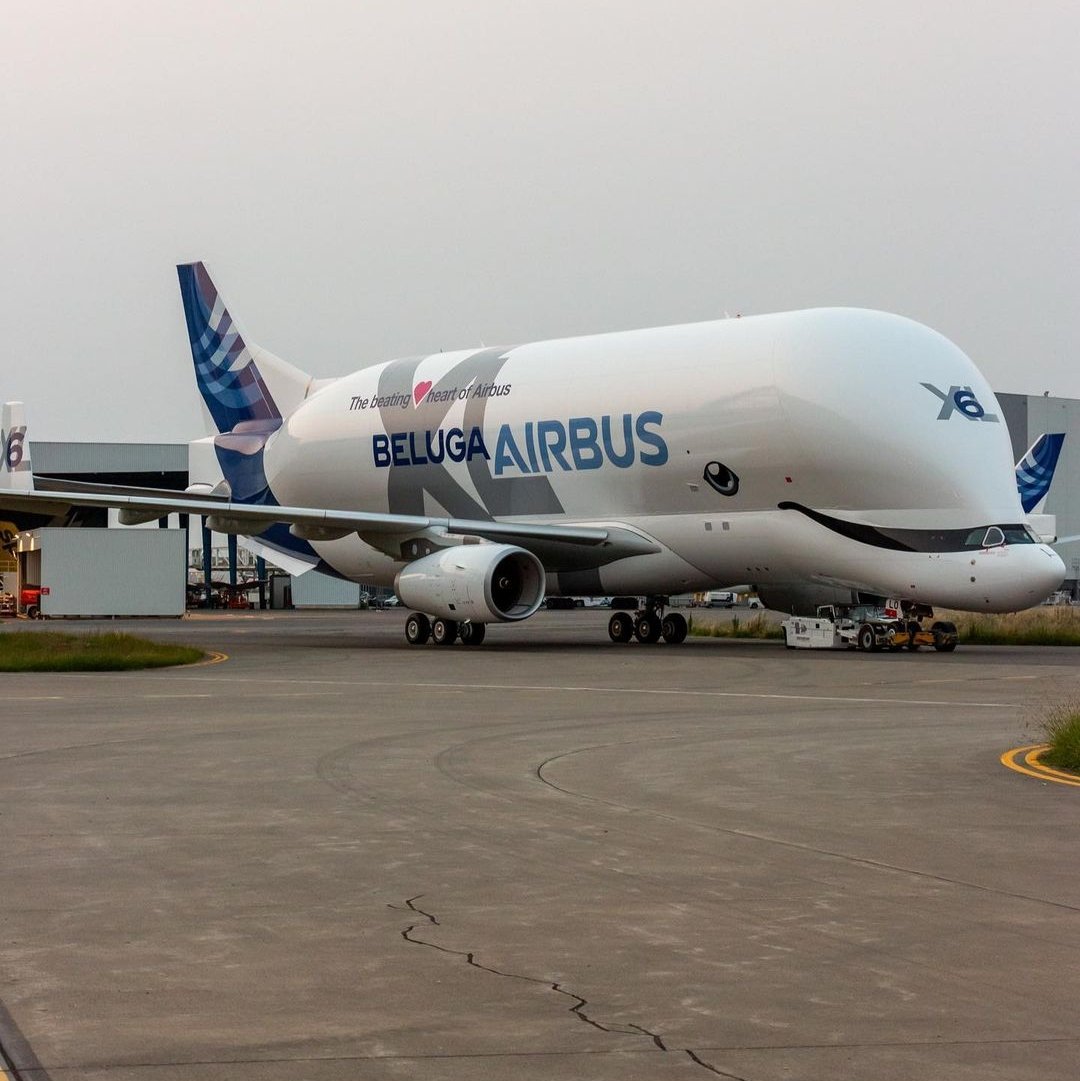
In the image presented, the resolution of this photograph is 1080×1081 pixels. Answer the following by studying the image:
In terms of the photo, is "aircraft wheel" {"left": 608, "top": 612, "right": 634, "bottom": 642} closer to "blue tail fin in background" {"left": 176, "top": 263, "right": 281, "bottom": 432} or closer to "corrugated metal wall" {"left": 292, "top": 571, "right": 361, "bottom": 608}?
"blue tail fin in background" {"left": 176, "top": 263, "right": 281, "bottom": 432}

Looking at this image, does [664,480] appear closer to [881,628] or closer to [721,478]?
[721,478]

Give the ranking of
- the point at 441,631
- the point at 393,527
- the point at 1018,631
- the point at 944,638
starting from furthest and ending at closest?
the point at 1018,631 → the point at 441,631 → the point at 393,527 → the point at 944,638

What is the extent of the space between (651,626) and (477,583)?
5730 millimetres

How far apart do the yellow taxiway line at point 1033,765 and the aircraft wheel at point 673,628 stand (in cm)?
2116

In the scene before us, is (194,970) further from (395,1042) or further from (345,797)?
(345,797)

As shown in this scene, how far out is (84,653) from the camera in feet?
90.7

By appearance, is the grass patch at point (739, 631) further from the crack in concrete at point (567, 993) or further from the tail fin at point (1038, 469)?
the crack in concrete at point (567, 993)

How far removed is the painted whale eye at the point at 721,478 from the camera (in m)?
30.8

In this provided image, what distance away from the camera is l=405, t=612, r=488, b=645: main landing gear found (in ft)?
110

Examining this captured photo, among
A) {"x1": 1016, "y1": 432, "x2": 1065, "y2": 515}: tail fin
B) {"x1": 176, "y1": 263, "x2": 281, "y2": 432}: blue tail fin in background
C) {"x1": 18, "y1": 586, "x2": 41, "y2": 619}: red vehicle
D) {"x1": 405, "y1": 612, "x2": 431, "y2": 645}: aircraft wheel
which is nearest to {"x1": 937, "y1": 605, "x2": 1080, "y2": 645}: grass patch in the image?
{"x1": 405, "y1": 612, "x2": 431, "y2": 645}: aircraft wheel

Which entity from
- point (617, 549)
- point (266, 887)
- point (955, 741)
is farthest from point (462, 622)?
point (266, 887)

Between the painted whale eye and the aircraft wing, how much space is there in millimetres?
2139

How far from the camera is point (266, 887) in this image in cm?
783

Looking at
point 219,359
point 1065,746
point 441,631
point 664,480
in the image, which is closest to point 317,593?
point 219,359
